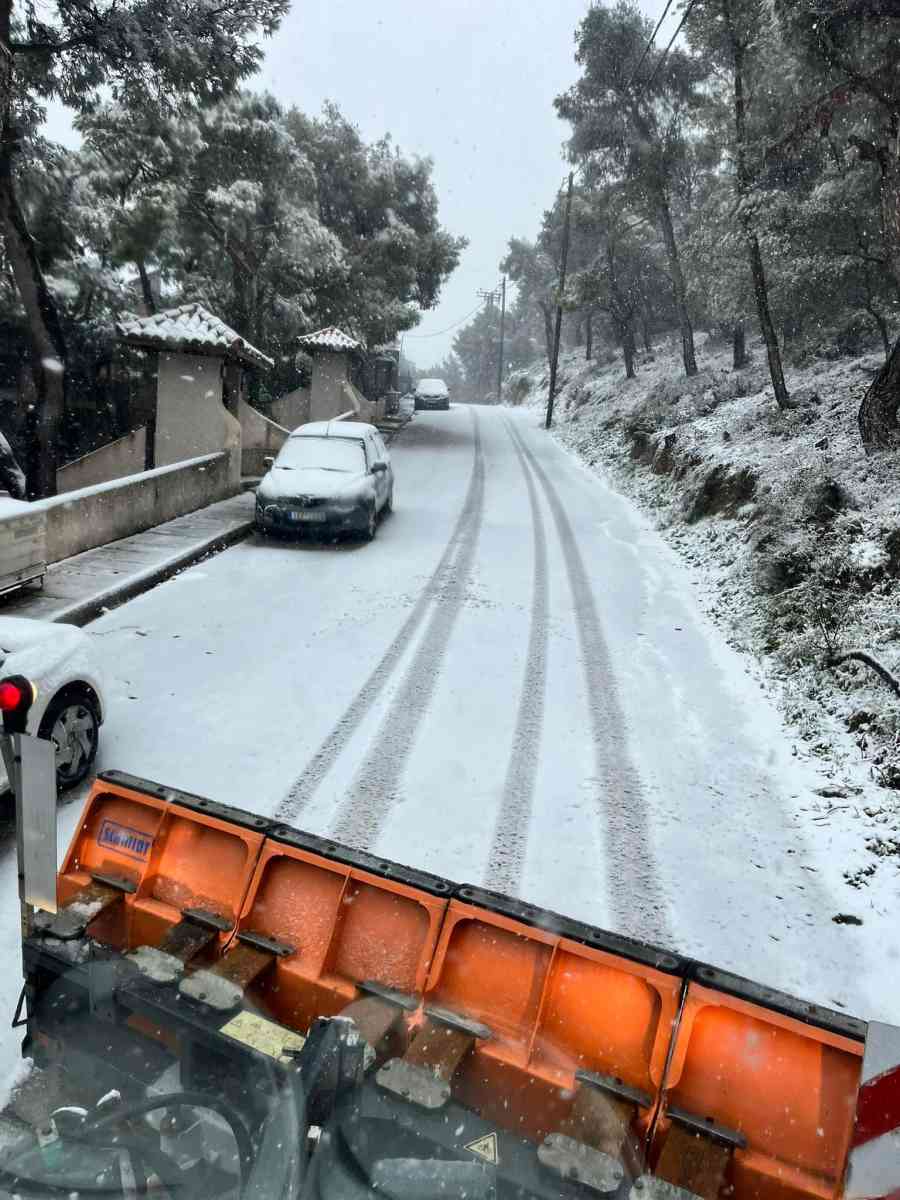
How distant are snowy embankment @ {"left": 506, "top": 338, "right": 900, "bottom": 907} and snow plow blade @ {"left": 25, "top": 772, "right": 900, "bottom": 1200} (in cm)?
269

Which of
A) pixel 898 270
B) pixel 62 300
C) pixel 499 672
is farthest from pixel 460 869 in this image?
pixel 62 300

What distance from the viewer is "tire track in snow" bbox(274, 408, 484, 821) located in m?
5.36

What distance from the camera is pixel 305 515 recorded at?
1248 cm

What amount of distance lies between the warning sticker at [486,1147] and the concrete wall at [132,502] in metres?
7.85

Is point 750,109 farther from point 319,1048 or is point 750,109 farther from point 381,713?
point 319,1048

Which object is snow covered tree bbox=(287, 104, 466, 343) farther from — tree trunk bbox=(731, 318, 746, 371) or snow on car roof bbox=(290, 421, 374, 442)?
snow on car roof bbox=(290, 421, 374, 442)

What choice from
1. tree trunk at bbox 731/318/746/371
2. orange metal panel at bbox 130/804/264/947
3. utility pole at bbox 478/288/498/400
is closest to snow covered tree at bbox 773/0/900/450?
orange metal panel at bbox 130/804/264/947

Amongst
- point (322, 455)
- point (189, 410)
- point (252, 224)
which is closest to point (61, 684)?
point (322, 455)

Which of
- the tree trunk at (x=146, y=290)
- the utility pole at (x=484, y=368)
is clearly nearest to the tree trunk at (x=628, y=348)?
the tree trunk at (x=146, y=290)

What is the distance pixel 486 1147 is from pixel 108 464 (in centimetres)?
1683

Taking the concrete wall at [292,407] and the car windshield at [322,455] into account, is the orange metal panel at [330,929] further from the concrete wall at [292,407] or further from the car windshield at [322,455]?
the concrete wall at [292,407]

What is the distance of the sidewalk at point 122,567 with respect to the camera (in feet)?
27.9

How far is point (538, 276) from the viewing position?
62688 millimetres

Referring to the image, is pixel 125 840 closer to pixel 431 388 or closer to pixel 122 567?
pixel 122 567
